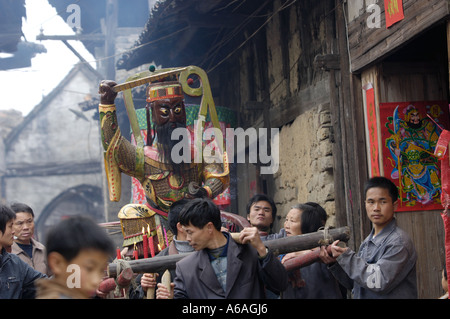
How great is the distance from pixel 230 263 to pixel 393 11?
2.75 meters

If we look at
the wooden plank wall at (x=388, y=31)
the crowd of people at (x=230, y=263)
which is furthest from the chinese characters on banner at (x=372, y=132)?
the crowd of people at (x=230, y=263)

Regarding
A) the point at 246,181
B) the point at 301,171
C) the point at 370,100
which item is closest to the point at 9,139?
the point at 246,181

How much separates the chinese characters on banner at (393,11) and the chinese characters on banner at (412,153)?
2.65ft

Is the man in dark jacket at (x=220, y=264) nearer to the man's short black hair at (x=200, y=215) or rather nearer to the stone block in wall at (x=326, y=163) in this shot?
the man's short black hair at (x=200, y=215)

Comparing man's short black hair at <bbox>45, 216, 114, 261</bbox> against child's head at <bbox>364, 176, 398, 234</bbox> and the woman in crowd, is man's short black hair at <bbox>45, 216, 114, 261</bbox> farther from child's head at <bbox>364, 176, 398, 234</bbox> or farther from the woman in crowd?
child's head at <bbox>364, 176, 398, 234</bbox>

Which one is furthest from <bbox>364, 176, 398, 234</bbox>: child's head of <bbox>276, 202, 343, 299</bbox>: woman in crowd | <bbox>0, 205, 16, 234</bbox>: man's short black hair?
<bbox>0, 205, 16, 234</bbox>: man's short black hair

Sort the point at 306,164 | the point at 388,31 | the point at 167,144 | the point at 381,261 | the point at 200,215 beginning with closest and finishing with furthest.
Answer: the point at 200,215, the point at 381,261, the point at 388,31, the point at 167,144, the point at 306,164

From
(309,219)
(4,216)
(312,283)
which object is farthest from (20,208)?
(312,283)

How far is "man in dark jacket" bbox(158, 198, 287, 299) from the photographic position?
3.46m

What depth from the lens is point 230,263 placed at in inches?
137

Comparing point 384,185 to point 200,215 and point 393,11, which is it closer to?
point 200,215

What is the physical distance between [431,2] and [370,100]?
1.47m

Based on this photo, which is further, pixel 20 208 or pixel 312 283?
pixel 20 208
